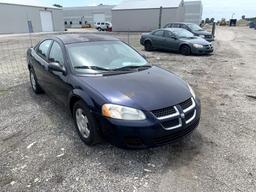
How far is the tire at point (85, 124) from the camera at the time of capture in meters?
2.97

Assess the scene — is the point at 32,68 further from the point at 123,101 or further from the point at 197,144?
the point at 197,144

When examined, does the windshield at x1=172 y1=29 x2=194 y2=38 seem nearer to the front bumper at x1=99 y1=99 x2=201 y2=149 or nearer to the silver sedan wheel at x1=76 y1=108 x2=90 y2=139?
the silver sedan wheel at x1=76 y1=108 x2=90 y2=139

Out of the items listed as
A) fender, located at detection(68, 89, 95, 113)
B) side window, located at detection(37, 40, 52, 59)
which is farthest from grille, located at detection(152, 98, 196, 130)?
side window, located at detection(37, 40, 52, 59)

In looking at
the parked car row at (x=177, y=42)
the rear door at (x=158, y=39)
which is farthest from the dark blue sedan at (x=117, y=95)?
the rear door at (x=158, y=39)

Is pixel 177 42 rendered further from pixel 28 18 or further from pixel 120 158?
pixel 28 18

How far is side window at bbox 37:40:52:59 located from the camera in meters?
4.60

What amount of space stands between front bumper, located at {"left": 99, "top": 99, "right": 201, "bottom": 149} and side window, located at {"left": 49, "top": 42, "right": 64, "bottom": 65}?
1.61 m

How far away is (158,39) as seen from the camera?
1285cm

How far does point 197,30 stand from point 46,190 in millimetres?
15949

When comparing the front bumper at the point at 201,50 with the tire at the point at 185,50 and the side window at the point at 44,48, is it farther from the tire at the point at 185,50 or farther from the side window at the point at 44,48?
the side window at the point at 44,48

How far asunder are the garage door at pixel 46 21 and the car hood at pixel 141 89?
38.8 meters

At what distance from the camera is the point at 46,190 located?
2492mm

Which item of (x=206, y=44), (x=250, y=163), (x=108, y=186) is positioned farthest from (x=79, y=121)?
(x=206, y=44)

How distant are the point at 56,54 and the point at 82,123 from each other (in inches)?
60.7
